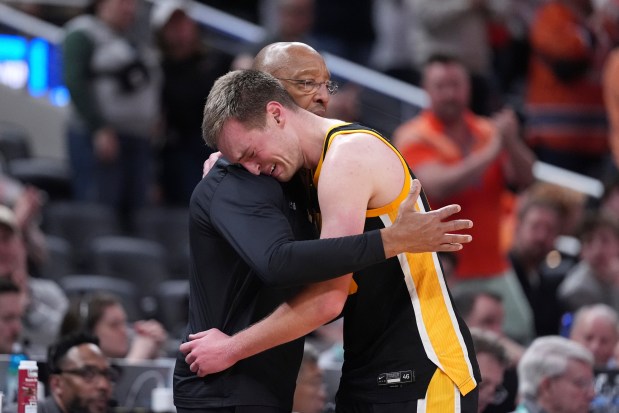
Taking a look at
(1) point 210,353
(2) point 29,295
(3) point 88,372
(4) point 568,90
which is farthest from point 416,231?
(4) point 568,90

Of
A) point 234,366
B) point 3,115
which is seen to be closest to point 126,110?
point 3,115

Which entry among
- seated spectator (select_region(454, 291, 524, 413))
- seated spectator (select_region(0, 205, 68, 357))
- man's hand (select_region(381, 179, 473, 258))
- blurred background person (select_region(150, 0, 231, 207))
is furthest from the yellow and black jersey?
blurred background person (select_region(150, 0, 231, 207))

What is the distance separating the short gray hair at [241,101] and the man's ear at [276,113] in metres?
0.01

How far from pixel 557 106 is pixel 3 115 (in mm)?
4533

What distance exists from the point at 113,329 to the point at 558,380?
2318 mm

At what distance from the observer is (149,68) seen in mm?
10062

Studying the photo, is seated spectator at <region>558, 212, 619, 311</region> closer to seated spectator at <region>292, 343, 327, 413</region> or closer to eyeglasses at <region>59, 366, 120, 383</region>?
seated spectator at <region>292, 343, 327, 413</region>

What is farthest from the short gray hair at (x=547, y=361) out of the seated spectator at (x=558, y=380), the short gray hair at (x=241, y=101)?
the short gray hair at (x=241, y=101)

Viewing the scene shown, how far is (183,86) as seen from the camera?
1032 cm

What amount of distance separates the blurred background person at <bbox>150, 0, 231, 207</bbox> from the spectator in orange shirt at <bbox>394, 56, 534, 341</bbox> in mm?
2087

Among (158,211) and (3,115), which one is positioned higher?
(3,115)

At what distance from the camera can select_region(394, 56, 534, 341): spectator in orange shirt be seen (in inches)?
334

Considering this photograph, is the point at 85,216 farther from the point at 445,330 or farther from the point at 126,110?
the point at 445,330

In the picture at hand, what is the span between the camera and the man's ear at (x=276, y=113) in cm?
429
